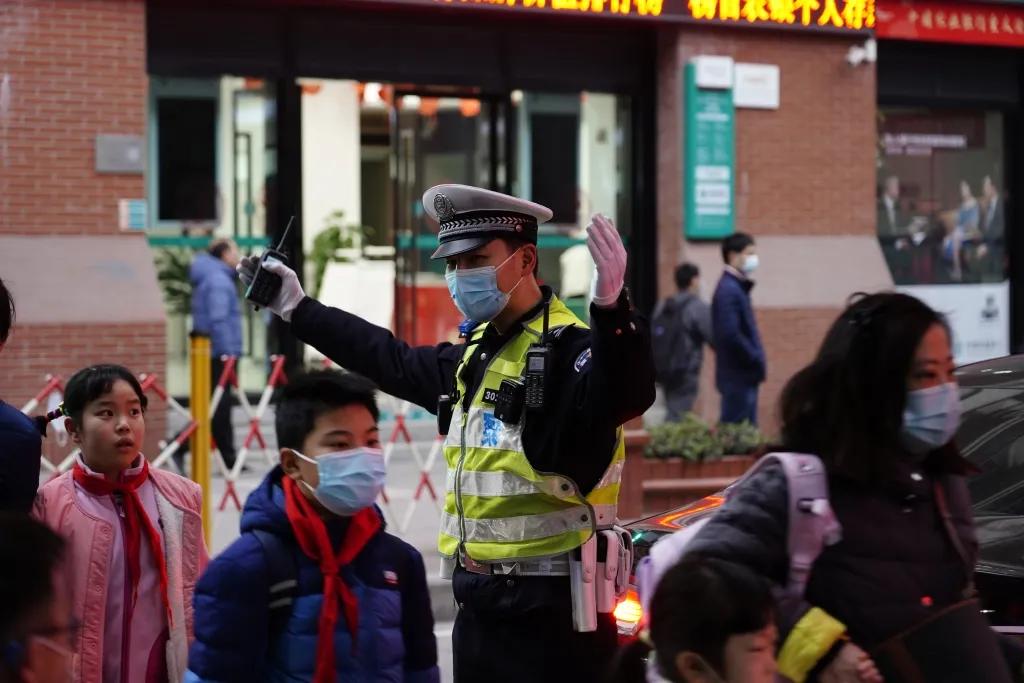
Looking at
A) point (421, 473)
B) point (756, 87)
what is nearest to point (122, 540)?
point (421, 473)

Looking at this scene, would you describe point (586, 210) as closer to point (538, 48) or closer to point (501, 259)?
point (538, 48)

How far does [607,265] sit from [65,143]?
34.4ft

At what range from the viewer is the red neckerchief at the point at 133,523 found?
14.1 feet

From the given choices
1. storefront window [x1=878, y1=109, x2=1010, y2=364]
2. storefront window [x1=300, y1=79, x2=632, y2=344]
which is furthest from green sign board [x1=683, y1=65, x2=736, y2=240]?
storefront window [x1=878, y1=109, x2=1010, y2=364]

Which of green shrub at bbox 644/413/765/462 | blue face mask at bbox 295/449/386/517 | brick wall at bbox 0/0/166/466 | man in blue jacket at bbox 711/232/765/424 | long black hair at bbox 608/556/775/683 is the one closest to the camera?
long black hair at bbox 608/556/775/683

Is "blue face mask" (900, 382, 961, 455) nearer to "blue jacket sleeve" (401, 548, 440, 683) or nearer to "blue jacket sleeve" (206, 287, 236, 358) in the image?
"blue jacket sleeve" (401, 548, 440, 683)

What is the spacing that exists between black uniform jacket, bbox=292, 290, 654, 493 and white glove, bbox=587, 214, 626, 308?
0.11 ft

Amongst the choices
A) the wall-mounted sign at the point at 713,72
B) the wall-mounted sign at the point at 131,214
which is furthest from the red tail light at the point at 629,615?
the wall-mounted sign at the point at 713,72

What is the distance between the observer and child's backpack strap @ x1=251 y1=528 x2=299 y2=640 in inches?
139

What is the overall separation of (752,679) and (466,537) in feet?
5.13

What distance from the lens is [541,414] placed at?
4.09 m

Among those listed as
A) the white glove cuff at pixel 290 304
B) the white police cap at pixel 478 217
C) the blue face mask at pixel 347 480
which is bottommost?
the blue face mask at pixel 347 480

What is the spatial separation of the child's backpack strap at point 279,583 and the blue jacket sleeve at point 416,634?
11.7 inches

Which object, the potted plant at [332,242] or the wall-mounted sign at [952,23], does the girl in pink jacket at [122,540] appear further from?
the wall-mounted sign at [952,23]
